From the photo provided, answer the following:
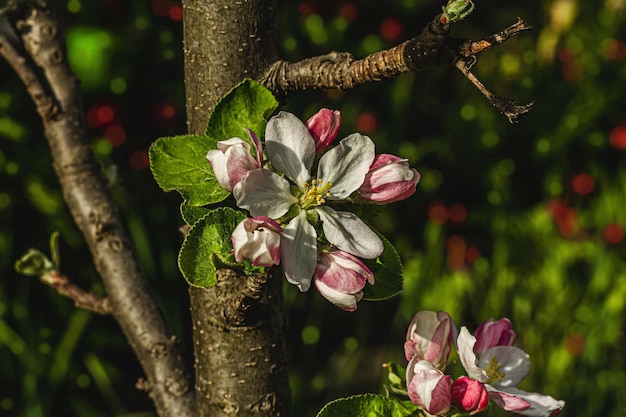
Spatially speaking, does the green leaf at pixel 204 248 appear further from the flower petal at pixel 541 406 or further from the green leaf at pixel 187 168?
the flower petal at pixel 541 406

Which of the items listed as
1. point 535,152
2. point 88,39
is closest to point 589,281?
point 535,152

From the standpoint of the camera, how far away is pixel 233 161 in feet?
1.71

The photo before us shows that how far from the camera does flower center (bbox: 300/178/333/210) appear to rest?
0.56m

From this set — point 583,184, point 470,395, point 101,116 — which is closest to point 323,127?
point 470,395

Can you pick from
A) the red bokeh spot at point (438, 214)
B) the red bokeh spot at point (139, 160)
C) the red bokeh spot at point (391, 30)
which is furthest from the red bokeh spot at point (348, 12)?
the red bokeh spot at point (139, 160)

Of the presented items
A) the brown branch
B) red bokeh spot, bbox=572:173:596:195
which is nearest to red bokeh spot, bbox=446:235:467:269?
red bokeh spot, bbox=572:173:596:195

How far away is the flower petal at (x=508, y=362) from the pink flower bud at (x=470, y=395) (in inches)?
3.9

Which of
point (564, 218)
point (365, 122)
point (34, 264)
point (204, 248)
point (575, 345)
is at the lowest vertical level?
point (575, 345)

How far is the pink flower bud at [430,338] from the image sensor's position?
0.64m

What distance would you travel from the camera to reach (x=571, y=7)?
2863 millimetres

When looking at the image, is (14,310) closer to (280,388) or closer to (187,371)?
(187,371)

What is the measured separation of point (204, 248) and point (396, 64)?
0.20m

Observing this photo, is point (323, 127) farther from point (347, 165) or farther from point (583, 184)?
point (583, 184)

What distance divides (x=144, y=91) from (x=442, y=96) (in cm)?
115
